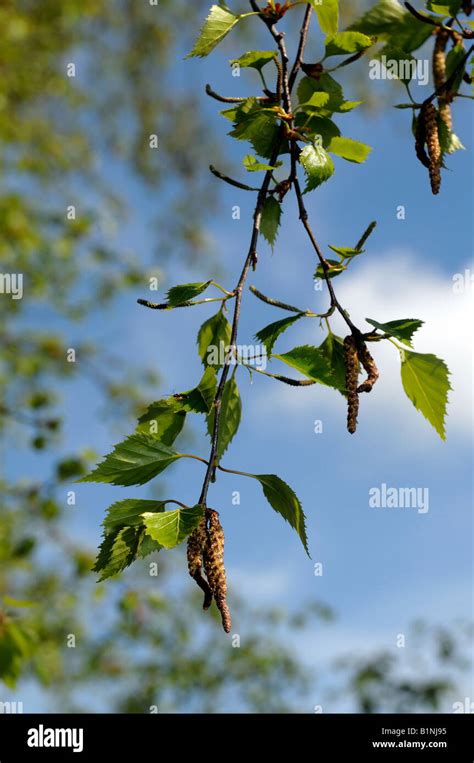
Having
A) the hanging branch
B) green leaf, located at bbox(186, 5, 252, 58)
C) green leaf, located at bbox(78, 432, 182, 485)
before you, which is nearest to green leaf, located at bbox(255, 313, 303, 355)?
the hanging branch

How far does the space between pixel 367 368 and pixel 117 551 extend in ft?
0.85

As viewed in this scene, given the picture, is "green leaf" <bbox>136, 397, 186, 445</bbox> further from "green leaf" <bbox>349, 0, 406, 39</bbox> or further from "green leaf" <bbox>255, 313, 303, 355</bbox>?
"green leaf" <bbox>349, 0, 406, 39</bbox>

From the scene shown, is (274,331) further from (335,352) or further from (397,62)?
(397,62)

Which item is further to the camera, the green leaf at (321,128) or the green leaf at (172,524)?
the green leaf at (321,128)

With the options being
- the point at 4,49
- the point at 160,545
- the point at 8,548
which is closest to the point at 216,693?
the point at 8,548

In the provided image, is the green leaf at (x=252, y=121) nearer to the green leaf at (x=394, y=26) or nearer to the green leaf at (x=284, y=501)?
the green leaf at (x=394, y=26)

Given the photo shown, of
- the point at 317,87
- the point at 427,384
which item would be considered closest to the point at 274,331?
the point at 427,384

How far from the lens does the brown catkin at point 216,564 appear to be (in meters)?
0.57

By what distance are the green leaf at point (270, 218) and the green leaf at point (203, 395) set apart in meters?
0.18

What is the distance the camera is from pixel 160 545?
22.7 inches

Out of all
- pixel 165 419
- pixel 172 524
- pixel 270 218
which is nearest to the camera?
pixel 172 524

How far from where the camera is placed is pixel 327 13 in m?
0.74

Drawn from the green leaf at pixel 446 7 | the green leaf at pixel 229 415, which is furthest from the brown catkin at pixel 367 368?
the green leaf at pixel 446 7

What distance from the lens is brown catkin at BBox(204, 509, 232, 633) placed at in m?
0.57
